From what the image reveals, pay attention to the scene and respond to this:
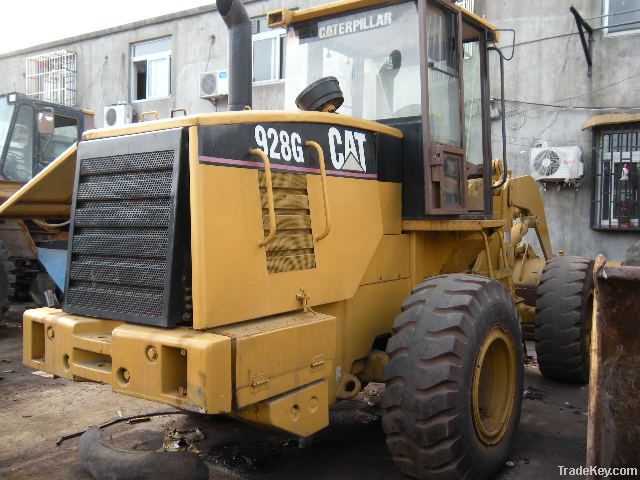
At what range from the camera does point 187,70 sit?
608 inches

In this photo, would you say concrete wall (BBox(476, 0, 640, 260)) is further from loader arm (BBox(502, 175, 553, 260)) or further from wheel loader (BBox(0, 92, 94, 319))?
wheel loader (BBox(0, 92, 94, 319))

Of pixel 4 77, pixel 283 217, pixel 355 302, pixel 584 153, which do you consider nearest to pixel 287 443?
pixel 355 302

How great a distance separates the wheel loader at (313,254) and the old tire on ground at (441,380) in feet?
0.04

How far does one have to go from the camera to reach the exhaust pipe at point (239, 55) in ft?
13.4

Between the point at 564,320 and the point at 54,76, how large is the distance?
16.8 metres

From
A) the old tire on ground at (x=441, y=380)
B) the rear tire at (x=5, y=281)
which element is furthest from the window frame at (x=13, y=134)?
the old tire on ground at (x=441, y=380)

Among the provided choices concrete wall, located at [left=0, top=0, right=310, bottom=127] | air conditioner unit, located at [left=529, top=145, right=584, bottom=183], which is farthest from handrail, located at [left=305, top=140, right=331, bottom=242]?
concrete wall, located at [left=0, top=0, right=310, bottom=127]

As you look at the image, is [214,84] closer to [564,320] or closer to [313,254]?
[564,320]

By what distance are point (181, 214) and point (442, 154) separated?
1799mm

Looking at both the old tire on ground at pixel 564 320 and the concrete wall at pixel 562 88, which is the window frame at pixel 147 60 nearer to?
the concrete wall at pixel 562 88

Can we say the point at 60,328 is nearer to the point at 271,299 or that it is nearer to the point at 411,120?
the point at 271,299

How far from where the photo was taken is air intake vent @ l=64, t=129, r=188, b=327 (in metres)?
2.97

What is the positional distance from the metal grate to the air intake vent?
1543 cm

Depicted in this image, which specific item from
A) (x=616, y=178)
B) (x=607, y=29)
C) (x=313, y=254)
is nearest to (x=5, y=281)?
(x=313, y=254)
